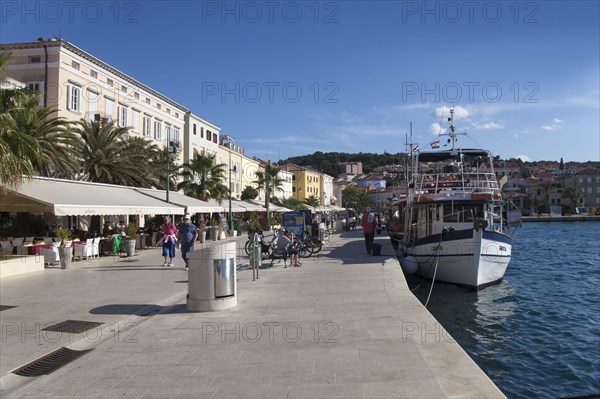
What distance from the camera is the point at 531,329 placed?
12930 millimetres

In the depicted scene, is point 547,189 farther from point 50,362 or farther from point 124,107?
point 50,362

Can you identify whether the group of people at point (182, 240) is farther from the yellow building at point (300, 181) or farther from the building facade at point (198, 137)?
the yellow building at point (300, 181)

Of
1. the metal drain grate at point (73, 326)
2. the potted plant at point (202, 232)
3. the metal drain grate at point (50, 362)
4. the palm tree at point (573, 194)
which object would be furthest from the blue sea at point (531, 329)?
the palm tree at point (573, 194)

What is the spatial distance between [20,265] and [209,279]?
992cm

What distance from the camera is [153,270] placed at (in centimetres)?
1645

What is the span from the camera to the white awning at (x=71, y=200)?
17.2 m

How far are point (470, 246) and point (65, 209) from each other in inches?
584

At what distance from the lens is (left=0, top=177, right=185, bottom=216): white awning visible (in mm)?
17188

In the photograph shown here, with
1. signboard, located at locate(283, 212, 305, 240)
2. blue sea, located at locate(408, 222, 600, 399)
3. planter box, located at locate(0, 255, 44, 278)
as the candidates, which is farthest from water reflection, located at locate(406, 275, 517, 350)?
planter box, located at locate(0, 255, 44, 278)

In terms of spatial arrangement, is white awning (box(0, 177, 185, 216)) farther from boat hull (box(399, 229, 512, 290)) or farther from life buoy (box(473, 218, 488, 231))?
life buoy (box(473, 218, 488, 231))

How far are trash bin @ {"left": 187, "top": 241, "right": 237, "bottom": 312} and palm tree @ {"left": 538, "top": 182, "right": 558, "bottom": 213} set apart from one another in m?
133

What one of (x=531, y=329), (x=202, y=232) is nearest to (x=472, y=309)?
(x=531, y=329)

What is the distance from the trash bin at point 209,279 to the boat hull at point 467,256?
33.5ft

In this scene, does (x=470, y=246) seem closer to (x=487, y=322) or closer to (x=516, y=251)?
(x=487, y=322)
